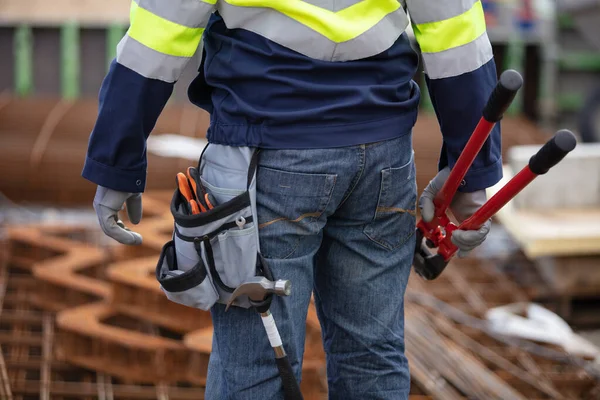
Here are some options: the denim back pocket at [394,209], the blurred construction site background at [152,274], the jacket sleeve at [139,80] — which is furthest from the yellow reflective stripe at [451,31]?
the blurred construction site background at [152,274]

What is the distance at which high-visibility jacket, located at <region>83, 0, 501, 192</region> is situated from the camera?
76.1 inches

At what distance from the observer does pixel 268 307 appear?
2016 millimetres

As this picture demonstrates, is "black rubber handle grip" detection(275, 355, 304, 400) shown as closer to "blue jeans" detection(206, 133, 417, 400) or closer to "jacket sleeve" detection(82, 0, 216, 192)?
"blue jeans" detection(206, 133, 417, 400)

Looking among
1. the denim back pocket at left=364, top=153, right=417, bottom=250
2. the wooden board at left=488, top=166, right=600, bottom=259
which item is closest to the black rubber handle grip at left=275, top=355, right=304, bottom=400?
the denim back pocket at left=364, top=153, right=417, bottom=250

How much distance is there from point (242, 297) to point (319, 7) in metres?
0.68

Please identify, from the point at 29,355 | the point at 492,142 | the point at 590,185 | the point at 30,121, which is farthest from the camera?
the point at 30,121

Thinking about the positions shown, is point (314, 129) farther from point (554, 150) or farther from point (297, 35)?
point (554, 150)

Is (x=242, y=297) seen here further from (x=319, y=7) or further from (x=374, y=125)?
(x=319, y=7)

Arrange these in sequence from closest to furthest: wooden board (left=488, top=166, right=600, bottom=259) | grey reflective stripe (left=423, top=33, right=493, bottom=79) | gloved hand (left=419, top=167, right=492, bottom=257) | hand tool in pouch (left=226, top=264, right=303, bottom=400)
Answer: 1. hand tool in pouch (left=226, top=264, right=303, bottom=400)
2. grey reflective stripe (left=423, top=33, right=493, bottom=79)
3. gloved hand (left=419, top=167, right=492, bottom=257)
4. wooden board (left=488, top=166, right=600, bottom=259)

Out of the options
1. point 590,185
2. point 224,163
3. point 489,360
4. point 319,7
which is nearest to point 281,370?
point 224,163

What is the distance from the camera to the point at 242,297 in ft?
6.70

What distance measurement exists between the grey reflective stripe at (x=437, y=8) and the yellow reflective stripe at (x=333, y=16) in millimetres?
79

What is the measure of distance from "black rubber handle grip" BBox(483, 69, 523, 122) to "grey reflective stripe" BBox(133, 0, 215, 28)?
0.65 meters

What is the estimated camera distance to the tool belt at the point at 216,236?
200 centimetres
